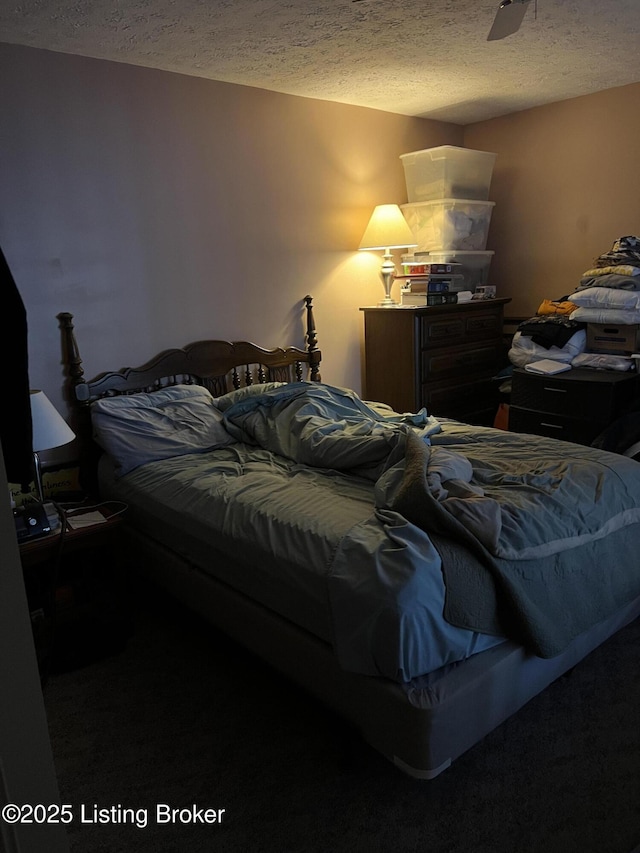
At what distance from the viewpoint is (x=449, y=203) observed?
392 cm

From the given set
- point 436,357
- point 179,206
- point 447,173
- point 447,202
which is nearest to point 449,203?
point 447,202

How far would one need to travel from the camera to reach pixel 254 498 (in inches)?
85.7

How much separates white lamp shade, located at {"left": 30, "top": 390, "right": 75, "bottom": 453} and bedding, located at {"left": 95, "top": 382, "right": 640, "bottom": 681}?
1.43 feet

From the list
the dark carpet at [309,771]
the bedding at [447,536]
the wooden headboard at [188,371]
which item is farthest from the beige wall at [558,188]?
the dark carpet at [309,771]

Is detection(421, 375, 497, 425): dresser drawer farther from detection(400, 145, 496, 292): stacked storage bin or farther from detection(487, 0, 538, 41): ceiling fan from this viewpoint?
detection(487, 0, 538, 41): ceiling fan

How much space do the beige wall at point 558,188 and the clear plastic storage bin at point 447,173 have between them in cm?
29

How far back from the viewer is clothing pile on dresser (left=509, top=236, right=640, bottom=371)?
347 cm

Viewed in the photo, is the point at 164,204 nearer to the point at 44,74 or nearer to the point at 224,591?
the point at 44,74

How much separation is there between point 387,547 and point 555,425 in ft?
7.63

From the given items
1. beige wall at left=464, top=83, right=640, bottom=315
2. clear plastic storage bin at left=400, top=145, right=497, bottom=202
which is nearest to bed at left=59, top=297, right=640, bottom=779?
clear plastic storage bin at left=400, top=145, right=497, bottom=202

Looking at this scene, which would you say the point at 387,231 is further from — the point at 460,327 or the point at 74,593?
the point at 74,593

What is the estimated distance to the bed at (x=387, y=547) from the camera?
1566 millimetres

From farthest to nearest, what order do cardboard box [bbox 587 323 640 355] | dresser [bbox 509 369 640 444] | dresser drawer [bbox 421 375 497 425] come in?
dresser drawer [bbox 421 375 497 425]
cardboard box [bbox 587 323 640 355]
dresser [bbox 509 369 640 444]

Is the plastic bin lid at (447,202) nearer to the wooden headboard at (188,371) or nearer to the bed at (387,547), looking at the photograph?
the wooden headboard at (188,371)
